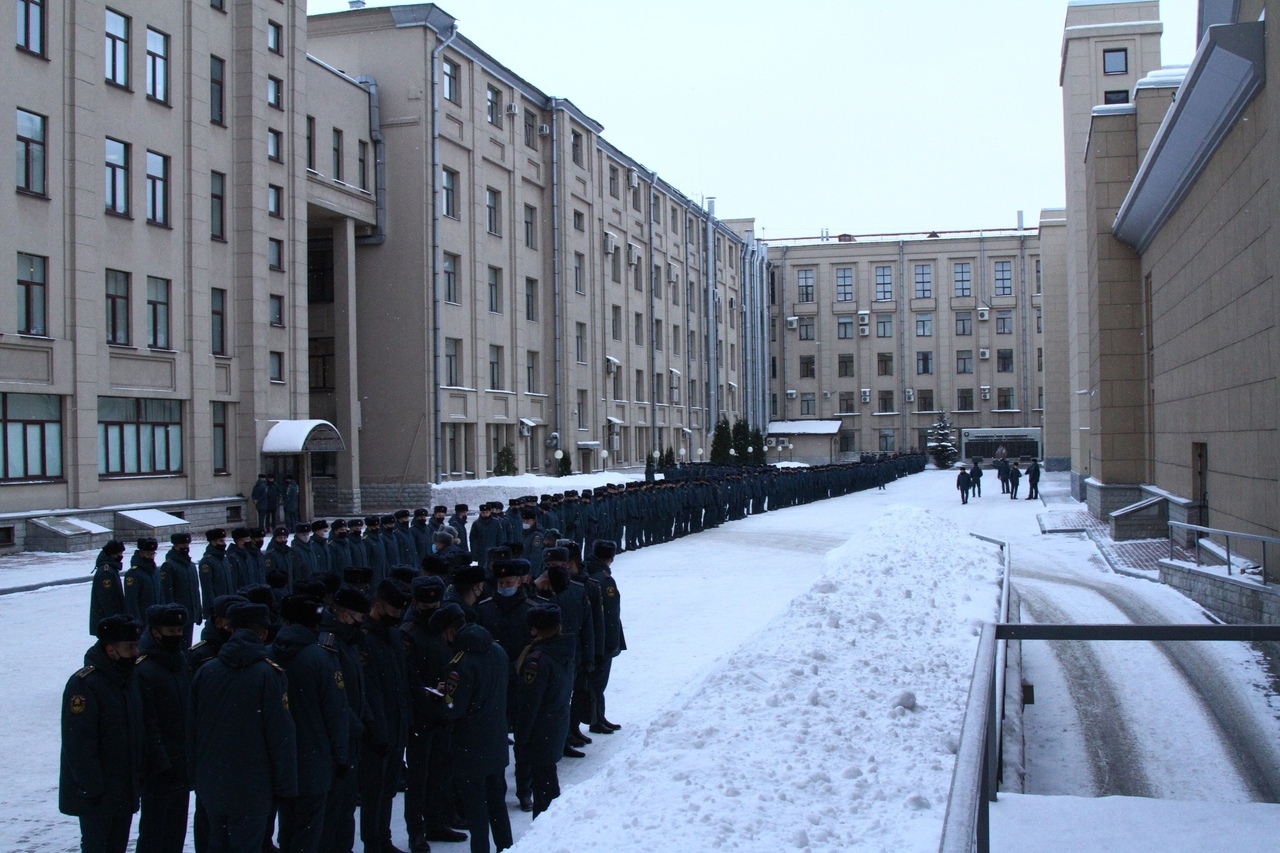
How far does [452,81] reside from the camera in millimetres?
37375

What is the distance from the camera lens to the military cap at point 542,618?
669cm

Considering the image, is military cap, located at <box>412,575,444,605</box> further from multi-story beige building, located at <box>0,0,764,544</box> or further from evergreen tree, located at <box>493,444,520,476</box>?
evergreen tree, located at <box>493,444,520,476</box>

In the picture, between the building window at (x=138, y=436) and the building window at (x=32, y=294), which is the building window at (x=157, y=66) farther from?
the building window at (x=138, y=436)

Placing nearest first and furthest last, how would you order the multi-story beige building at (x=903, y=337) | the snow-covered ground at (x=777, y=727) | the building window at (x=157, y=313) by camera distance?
1. the snow-covered ground at (x=777, y=727)
2. the building window at (x=157, y=313)
3. the multi-story beige building at (x=903, y=337)

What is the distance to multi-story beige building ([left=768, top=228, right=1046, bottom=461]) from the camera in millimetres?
79500

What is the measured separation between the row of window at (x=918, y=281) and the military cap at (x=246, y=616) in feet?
261

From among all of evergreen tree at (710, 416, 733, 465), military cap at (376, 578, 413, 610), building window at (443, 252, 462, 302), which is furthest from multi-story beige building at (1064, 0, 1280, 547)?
evergreen tree at (710, 416, 733, 465)

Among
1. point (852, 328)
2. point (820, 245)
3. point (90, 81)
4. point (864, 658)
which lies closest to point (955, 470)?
point (852, 328)

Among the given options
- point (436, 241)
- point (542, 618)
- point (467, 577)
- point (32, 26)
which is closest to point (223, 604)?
point (467, 577)

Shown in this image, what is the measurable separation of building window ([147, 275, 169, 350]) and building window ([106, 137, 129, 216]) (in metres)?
1.74

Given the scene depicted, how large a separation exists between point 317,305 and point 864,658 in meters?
29.0

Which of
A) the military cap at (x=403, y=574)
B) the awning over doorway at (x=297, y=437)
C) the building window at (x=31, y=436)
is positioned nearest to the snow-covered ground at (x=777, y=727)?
the military cap at (x=403, y=574)

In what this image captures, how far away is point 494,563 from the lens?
302 inches

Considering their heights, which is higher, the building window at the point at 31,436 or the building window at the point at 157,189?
the building window at the point at 157,189
